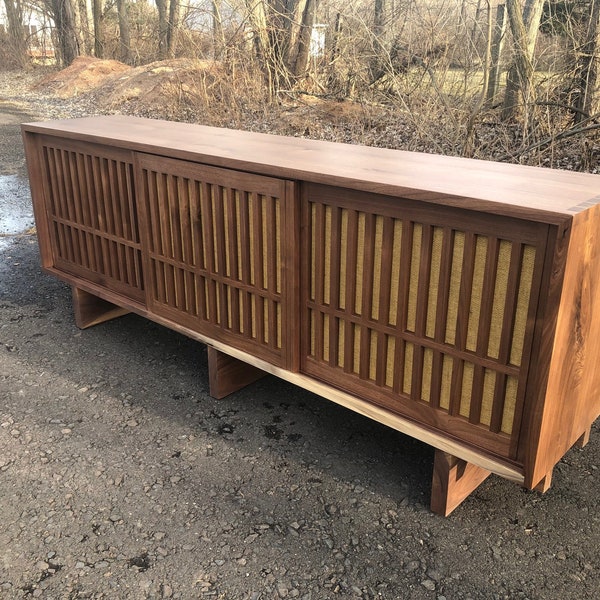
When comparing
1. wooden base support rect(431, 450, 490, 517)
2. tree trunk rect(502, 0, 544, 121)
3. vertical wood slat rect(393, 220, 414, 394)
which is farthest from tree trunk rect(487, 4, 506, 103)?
wooden base support rect(431, 450, 490, 517)

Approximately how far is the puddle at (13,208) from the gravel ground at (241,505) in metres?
2.37

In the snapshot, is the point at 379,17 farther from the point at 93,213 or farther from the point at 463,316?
the point at 463,316

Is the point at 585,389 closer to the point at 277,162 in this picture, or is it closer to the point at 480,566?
the point at 480,566

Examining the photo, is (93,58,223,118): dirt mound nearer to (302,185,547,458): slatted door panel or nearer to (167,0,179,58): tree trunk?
(167,0,179,58): tree trunk

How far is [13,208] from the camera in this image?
5.92m

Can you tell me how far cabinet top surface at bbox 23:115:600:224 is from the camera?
6.13 ft

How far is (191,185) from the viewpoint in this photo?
281 centimetres

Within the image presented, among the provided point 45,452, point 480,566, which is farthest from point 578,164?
point 45,452

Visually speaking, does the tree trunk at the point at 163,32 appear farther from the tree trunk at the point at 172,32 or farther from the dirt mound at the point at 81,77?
the dirt mound at the point at 81,77

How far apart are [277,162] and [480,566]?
1577mm

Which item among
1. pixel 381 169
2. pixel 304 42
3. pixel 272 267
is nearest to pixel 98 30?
pixel 304 42

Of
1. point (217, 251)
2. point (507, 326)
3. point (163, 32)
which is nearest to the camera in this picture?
point (507, 326)

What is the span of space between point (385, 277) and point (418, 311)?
168 millimetres

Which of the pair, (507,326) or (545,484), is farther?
(545,484)
